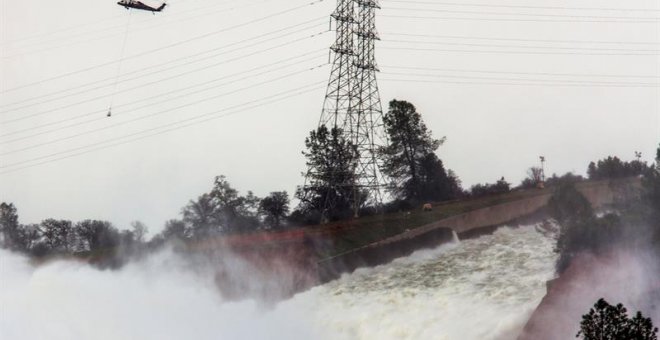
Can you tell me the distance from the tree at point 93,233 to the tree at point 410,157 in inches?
1807

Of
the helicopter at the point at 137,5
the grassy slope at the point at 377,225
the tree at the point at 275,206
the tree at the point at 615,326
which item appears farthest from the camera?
the tree at the point at 275,206

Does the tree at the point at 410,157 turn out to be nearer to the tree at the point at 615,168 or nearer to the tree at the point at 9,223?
the tree at the point at 615,168

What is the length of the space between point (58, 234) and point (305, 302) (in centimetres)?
6589

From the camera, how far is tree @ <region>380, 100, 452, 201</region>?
245 feet

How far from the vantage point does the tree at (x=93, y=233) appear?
9269 cm

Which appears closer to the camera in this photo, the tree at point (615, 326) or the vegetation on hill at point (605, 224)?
the tree at point (615, 326)

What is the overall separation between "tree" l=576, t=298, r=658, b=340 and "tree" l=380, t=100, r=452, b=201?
2224 inches

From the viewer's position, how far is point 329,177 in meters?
62.0

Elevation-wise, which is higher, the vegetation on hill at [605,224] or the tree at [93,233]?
the tree at [93,233]

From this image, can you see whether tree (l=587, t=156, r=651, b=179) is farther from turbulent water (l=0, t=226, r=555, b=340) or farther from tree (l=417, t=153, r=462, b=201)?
turbulent water (l=0, t=226, r=555, b=340)

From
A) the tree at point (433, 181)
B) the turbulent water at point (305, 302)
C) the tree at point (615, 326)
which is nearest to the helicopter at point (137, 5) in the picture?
the turbulent water at point (305, 302)

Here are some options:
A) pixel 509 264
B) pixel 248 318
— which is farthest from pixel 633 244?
pixel 248 318

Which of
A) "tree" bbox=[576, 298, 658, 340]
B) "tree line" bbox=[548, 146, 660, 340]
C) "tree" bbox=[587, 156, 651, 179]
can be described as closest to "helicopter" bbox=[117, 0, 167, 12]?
"tree line" bbox=[548, 146, 660, 340]

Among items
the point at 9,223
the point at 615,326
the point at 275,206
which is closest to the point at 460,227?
the point at 275,206
